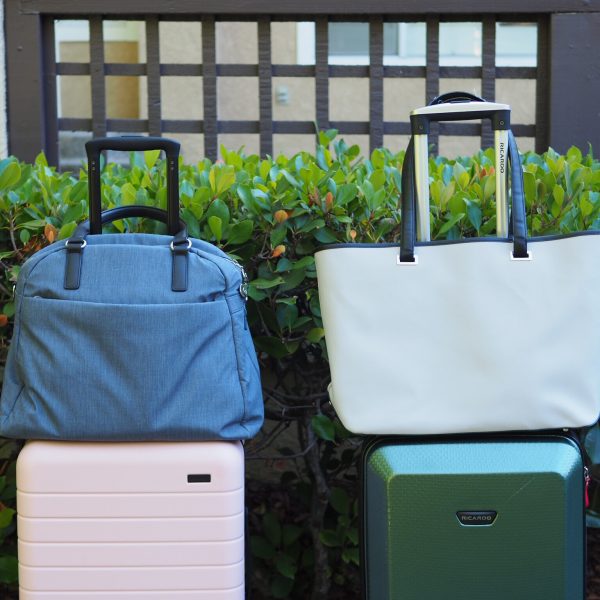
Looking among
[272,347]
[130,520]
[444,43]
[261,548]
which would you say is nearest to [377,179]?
[272,347]

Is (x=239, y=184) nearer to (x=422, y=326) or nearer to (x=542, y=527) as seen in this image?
(x=422, y=326)

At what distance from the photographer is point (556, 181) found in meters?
2.19

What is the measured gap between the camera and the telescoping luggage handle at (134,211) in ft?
5.85

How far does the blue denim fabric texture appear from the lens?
5.66ft

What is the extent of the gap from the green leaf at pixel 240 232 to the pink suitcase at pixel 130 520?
519mm

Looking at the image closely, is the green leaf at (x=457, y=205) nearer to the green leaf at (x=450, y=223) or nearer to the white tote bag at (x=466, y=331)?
the green leaf at (x=450, y=223)

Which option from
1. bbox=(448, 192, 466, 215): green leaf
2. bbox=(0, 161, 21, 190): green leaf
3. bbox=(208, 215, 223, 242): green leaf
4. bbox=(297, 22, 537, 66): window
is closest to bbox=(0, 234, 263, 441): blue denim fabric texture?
bbox=(208, 215, 223, 242): green leaf

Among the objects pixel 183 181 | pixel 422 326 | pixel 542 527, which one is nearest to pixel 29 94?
pixel 183 181

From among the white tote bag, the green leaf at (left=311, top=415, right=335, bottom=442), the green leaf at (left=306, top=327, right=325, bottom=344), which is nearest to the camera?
the white tote bag

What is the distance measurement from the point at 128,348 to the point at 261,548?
0.98 m

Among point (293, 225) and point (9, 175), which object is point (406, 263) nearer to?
point (293, 225)

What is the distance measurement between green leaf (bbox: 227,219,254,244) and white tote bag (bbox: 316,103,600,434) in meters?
0.36

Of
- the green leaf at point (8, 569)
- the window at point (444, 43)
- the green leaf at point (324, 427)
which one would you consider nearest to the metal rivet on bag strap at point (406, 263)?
the green leaf at point (324, 427)

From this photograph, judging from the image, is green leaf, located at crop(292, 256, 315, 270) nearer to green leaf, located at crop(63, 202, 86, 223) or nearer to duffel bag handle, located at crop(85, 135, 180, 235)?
duffel bag handle, located at crop(85, 135, 180, 235)
